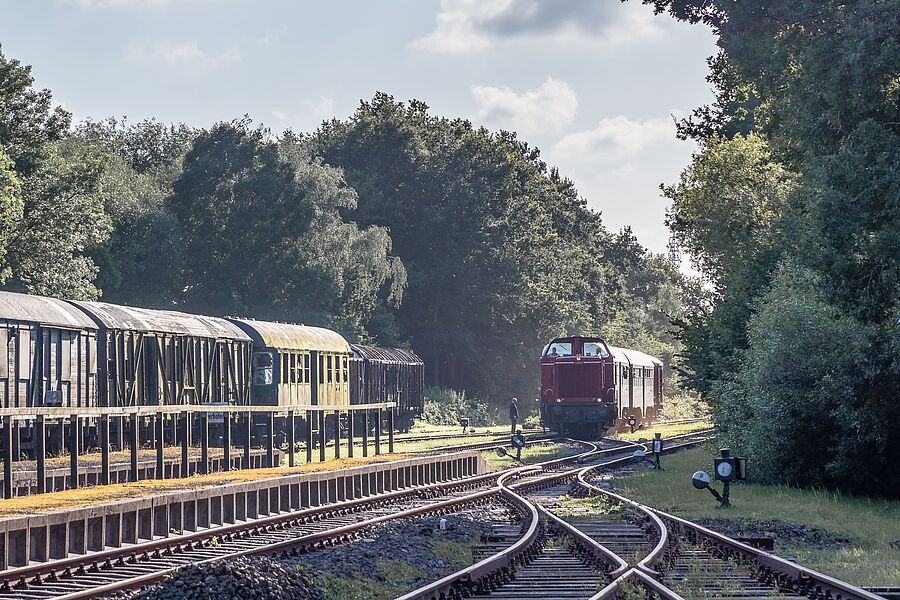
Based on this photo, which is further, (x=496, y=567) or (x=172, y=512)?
(x=172, y=512)

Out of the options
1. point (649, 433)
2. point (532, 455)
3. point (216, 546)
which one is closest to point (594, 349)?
point (532, 455)

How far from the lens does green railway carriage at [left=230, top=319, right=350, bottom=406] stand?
35156 millimetres

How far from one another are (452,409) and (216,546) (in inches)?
2262

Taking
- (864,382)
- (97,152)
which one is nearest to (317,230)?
(97,152)

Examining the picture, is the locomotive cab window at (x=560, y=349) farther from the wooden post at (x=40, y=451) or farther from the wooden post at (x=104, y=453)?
the wooden post at (x=40, y=451)

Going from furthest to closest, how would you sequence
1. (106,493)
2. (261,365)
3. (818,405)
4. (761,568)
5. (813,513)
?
1. (261,365)
2. (818,405)
3. (813,513)
4. (106,493)
5. (761,568)

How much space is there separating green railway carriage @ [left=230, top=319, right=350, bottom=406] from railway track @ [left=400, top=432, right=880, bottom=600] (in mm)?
18034

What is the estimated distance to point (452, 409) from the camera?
2837 inches

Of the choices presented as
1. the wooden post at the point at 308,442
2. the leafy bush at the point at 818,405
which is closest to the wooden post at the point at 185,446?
the wooden post at the point at 308,442

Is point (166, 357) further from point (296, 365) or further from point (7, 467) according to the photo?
point (7, 467)

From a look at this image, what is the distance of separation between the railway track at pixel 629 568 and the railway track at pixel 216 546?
2.50 m

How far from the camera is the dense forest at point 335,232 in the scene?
155 feet

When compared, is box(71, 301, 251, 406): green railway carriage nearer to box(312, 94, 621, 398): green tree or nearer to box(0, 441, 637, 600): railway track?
box(0, 441, 637, 600): railway track

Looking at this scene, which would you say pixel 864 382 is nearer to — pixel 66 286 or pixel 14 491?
pixel 14 491
